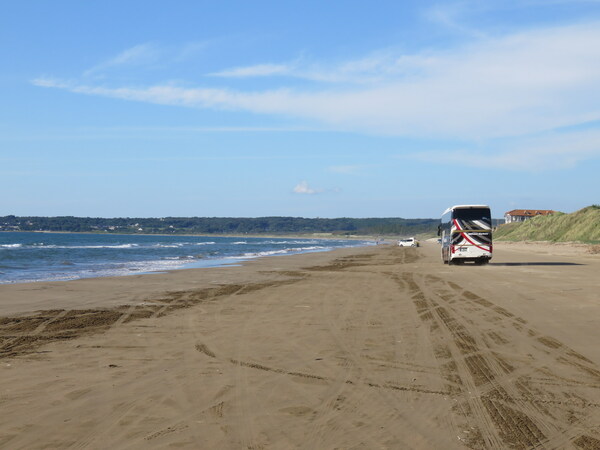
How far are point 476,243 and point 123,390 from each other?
3058 cm

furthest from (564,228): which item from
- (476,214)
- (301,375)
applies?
(301,375)

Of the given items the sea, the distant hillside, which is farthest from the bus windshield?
the distant hillside

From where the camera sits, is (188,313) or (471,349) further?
(188,313)

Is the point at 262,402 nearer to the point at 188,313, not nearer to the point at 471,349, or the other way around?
the point at 471,349

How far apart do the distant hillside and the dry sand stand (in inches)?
2707

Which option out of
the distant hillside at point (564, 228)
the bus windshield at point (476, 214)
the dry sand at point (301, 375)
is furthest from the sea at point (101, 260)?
the distant hillside at point (564, 228)

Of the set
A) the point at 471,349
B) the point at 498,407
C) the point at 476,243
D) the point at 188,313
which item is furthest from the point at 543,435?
the point at 476,243

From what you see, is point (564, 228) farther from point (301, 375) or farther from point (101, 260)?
point (301, 375)

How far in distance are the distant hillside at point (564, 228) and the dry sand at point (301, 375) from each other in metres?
68.7

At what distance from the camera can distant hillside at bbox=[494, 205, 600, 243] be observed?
79.1 metres

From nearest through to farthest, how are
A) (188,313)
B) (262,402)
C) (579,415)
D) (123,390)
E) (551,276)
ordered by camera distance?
(579,415), (262,402), (123,390), (188,313), (551,276)

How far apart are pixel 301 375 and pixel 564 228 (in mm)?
92658

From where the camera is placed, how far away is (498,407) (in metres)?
5.84

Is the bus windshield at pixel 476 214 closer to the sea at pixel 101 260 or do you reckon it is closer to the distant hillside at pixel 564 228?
the sea at pixel 101 260
